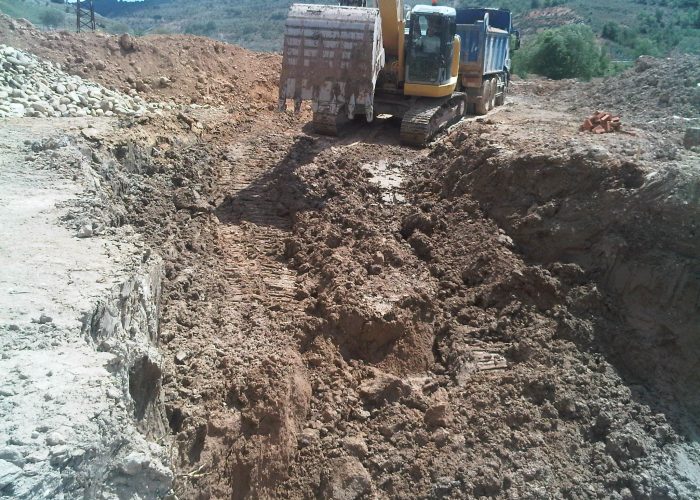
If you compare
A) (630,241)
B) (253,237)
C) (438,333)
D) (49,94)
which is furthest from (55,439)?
(49,94)

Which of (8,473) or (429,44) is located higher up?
(429,44)

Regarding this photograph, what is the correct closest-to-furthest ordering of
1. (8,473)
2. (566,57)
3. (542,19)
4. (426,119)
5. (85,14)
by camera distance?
(8,473), (426,119), (85,14), (566,57), (542,19)

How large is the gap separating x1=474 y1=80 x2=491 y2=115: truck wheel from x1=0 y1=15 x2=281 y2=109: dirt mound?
449cm

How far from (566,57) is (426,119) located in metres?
14.2

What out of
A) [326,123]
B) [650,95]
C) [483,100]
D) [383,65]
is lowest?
[326,123]

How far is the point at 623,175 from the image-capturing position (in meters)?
6.41

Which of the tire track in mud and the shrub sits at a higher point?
the shrub

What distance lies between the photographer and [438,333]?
20.9 ft

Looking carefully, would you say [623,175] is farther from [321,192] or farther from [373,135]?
[373,135]

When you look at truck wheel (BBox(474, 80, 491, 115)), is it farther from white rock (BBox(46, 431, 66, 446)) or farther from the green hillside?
white rock (BBox(46, 431, 66, 446))

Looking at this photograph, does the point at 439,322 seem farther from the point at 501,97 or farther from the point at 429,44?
the point at 501,97

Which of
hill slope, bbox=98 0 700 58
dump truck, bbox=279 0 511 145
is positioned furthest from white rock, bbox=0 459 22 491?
hill slope, bbox=98 0 700 58

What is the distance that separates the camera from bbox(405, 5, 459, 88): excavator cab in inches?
404

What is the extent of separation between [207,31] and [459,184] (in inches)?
1761
